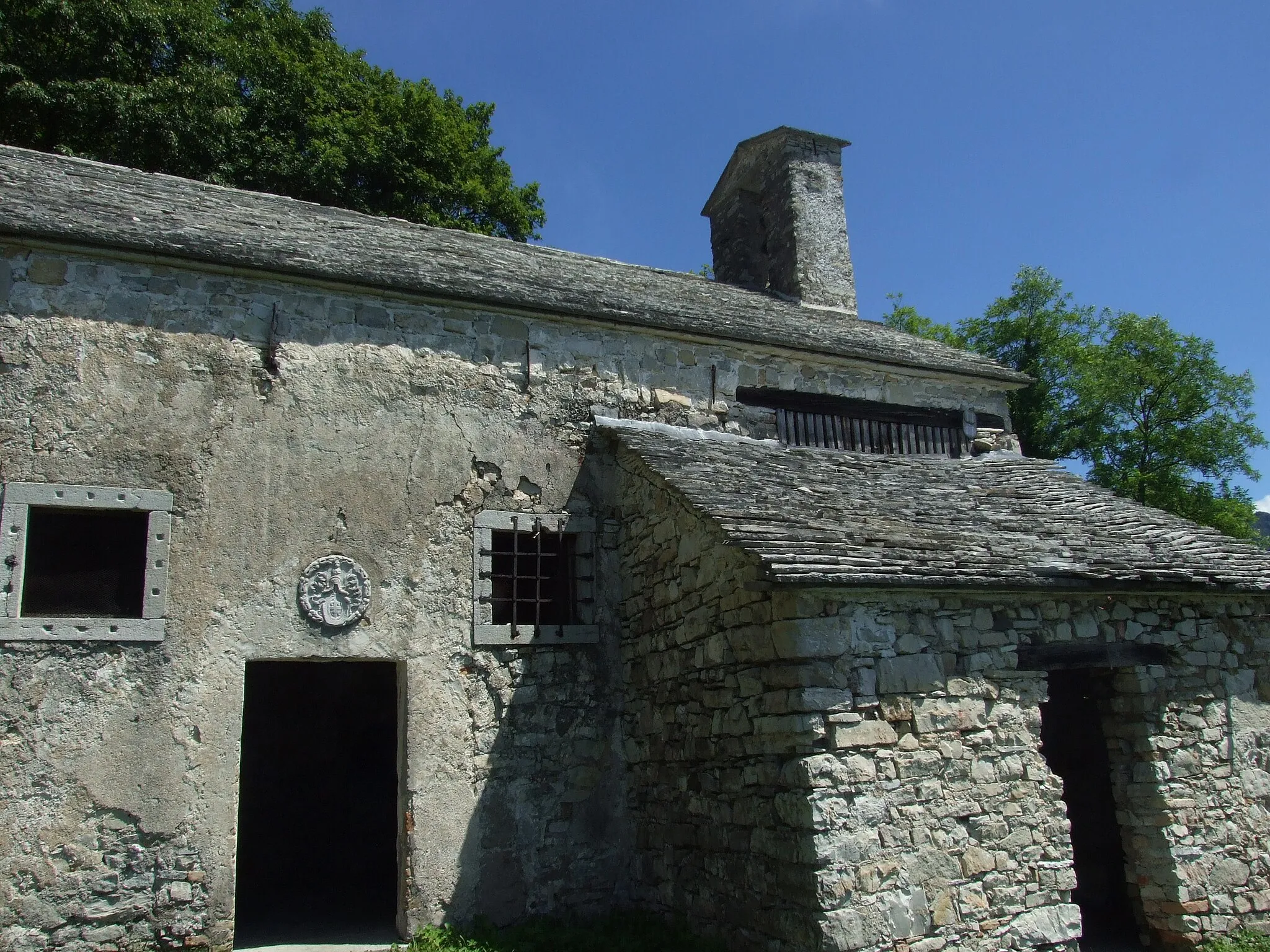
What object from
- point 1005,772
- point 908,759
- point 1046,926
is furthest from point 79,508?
point 1046,926

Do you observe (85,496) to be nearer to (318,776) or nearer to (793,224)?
(318,776)

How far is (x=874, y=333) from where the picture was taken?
1127 centimetres

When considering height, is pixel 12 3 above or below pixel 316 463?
above

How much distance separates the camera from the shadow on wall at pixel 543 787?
691 cm

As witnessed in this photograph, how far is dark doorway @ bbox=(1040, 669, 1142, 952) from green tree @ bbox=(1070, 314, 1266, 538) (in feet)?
41.8

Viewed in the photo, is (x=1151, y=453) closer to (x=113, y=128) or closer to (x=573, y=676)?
(x=573, y=676)

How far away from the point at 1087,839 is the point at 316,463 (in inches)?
291

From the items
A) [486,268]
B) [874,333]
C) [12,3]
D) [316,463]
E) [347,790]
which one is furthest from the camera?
[12,3]

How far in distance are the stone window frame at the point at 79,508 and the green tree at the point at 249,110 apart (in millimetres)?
11015

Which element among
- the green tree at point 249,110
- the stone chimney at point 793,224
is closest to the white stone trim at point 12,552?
the stone chimney at point 793,224

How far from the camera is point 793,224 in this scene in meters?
12.4

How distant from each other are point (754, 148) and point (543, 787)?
9.48 m

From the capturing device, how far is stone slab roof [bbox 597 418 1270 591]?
5992mm

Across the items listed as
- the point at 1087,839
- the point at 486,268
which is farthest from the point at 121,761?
the point at 1087,839
